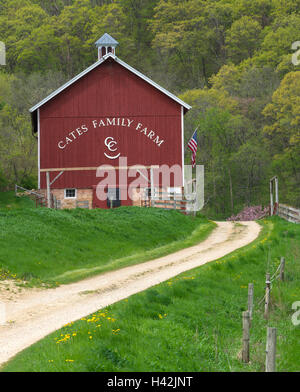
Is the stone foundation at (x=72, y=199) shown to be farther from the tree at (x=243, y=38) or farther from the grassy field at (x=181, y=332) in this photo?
the tree at (x=243, y=38)

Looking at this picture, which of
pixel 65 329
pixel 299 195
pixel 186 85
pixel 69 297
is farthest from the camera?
pixel 186 85

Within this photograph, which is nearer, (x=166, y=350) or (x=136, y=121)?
(x=166, y=350)

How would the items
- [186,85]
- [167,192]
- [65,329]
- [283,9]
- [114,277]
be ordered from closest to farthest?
[65,329] < [114,277] < [167,192] < [283,9] < [186,85]

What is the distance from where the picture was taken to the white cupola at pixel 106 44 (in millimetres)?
42594

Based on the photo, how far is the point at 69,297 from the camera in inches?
738

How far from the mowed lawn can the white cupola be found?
1324 cm

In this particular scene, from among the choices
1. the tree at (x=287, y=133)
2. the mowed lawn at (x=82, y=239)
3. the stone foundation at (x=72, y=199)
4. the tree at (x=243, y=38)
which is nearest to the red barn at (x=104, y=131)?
the stone foundation at (x=72, y=199)

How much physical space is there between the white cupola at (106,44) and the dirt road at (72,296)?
1962 cm

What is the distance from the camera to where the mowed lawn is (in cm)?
2192

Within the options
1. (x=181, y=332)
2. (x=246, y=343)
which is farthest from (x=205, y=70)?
(x=246, y=343)

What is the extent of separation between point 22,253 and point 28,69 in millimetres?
73627

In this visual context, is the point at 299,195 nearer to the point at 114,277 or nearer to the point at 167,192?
the point at 167,192

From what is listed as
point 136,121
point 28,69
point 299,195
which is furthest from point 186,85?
point 136,121

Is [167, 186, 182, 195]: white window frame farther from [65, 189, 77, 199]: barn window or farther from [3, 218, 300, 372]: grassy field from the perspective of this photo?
[3, 218, 300, 372]: grassy field
